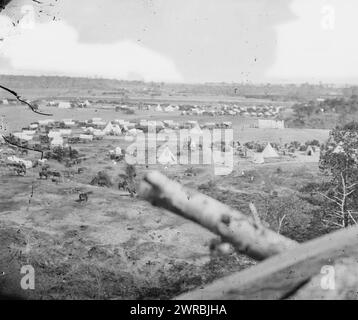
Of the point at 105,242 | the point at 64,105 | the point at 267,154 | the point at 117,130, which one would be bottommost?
the point at 105,242

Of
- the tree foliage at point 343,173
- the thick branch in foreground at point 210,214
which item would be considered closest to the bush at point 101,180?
the tree foliage at point 343,173

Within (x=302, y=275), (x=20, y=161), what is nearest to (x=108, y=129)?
(x=20, y=161)

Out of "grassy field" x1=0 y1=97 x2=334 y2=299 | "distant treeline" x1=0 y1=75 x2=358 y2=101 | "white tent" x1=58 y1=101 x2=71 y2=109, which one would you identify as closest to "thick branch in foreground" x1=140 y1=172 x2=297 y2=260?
"grassy field" x1=0 y1=97 x2=334 y2=299

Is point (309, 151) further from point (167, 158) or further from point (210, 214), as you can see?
point (210, 214)

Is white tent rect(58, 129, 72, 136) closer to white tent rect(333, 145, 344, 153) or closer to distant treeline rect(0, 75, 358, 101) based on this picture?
distant treeline rect(0, 75, 358, 101)

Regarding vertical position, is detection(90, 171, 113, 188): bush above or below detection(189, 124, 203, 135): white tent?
below
